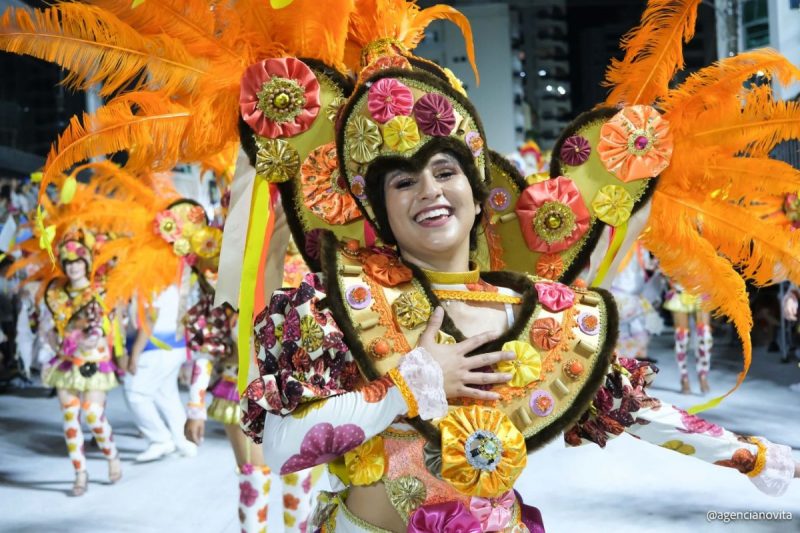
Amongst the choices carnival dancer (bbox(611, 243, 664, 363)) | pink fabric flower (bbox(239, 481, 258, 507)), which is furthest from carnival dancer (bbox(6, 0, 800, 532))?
carnival dancer (bbox(611, 243, 664, 363))

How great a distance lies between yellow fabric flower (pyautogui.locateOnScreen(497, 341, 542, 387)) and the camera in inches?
70.3

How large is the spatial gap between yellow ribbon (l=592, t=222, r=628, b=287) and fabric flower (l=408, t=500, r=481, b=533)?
0.75 metres

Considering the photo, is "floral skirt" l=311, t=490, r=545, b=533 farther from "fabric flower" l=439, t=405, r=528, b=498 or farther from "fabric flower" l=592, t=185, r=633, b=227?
"fabric flower" l=592, t=185, r=633, b=227

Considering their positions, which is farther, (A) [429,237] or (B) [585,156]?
(B) [585,156]

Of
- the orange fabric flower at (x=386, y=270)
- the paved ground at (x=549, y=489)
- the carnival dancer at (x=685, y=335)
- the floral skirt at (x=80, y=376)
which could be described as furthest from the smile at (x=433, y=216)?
the carnival dancer at (x=685, y=335)

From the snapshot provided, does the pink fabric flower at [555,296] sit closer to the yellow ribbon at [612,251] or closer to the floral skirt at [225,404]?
the yellow ribbon at [612,251]

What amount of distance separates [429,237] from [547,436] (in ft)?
1.54

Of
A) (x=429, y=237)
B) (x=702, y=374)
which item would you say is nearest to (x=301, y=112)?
(x=429, y=237)

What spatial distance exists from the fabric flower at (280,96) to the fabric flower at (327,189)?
0.31 ft

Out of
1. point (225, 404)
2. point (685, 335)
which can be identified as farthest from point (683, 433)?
point (685, 335)

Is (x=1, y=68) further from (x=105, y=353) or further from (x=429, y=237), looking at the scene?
(x=429, y=237)

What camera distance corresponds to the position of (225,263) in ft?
7.83

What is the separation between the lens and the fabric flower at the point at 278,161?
212 centimetres

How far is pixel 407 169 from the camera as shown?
6.01 ft
